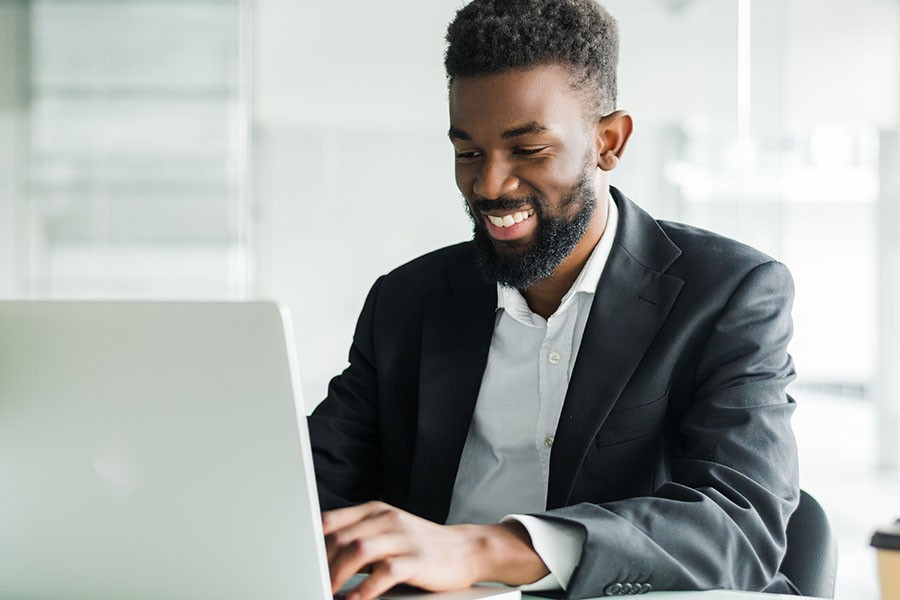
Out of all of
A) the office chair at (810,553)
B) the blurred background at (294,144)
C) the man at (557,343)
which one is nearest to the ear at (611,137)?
the man at (557,343)

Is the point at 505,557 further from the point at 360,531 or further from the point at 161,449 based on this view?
the point at 161,449

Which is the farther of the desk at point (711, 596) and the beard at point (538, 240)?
the beard at point (538, 240)

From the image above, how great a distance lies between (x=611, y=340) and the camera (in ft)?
5.33

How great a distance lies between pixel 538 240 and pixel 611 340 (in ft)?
0.64

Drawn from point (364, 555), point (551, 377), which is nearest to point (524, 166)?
point (551, 377)

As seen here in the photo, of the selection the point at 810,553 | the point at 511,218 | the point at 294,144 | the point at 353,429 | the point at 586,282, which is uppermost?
the point at 294,144

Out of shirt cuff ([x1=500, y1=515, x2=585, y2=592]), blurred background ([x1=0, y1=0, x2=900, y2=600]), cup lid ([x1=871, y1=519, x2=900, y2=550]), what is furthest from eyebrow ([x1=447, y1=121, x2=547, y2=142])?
blurred background ([x1=0, y1=0, x2=900, y2=600])

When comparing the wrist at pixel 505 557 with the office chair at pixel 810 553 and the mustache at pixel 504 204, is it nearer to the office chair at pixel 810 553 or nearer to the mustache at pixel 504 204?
the office chair at pixel 810 553

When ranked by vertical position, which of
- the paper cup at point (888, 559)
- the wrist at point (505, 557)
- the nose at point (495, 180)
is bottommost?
the wrist at point (505, 557)

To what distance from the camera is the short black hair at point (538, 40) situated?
168cm

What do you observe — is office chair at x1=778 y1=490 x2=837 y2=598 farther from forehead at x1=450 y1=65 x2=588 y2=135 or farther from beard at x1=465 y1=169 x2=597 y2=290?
forehead at x1=450 y1=65 x2=588 y2=135

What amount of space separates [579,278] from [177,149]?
9.14 ft

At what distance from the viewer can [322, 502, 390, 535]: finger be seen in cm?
113

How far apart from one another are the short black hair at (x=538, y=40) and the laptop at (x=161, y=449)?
2.89ft
